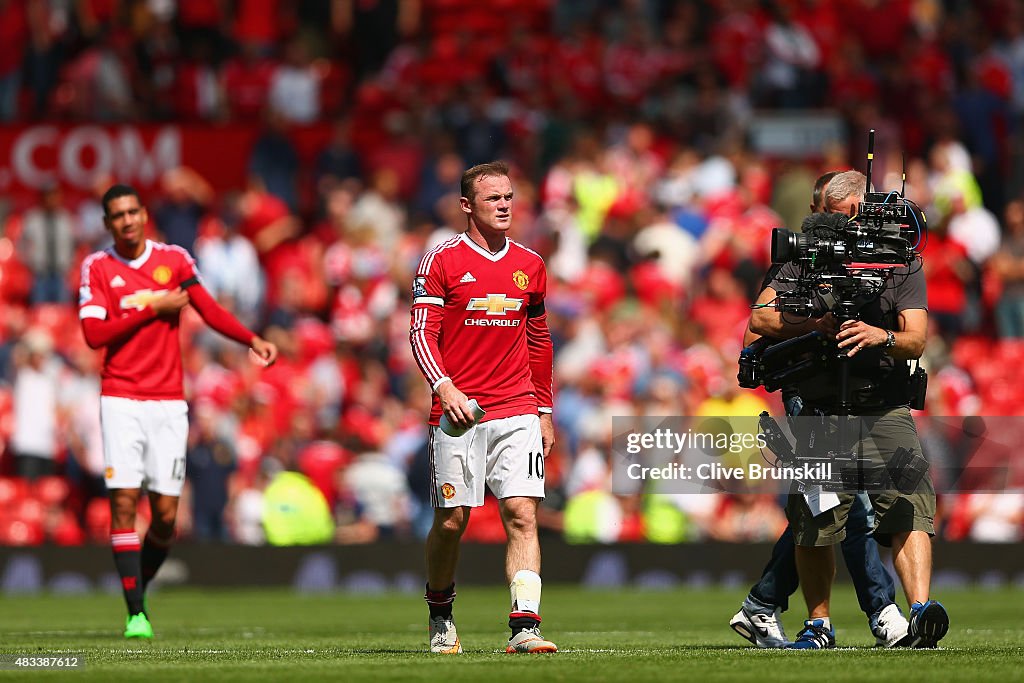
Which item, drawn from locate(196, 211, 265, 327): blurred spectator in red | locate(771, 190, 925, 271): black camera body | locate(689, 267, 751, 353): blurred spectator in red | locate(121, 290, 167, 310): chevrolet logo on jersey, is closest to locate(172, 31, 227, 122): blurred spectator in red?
locate(196, 211, 265, 327): blurred spectator in red

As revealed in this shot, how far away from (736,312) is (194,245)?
20.5 feet

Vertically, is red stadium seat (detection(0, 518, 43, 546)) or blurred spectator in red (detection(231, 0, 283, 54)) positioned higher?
blurred spectator in red (detection(231, 0, 283, 54))

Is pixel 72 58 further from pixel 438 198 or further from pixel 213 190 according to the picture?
pixel 438 198

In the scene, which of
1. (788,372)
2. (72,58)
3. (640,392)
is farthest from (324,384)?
(788,372)

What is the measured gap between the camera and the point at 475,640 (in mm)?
12109

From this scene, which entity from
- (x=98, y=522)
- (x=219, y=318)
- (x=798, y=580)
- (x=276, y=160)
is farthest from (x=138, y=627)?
(x=276, y=160)

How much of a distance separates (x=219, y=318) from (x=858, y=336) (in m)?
4.79

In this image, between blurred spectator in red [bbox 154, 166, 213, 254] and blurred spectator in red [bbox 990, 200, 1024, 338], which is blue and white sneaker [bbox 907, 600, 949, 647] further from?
blurred spectator in red [bbox 154, 166, 213, 254]

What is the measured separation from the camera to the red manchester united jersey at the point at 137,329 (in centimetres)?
1290

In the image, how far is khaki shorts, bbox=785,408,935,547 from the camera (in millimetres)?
10367

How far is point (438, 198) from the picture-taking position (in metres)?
23.3

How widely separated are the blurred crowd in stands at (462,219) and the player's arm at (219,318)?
266 inches

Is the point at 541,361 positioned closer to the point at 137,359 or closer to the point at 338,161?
the point at 137,359

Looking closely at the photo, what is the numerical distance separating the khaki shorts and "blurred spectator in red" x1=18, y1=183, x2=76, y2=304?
1351 centimetres
